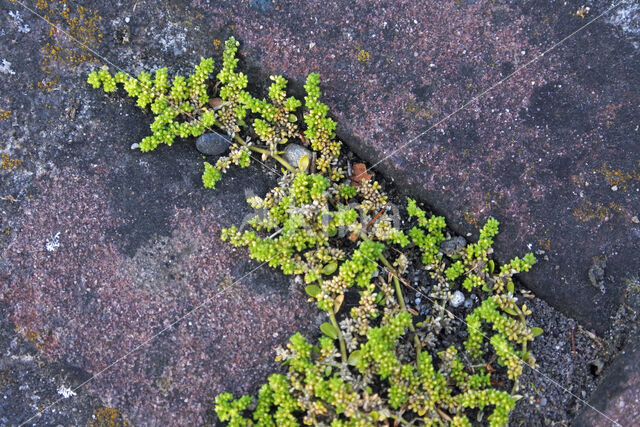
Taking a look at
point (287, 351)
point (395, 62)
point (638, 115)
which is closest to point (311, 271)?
point (287, 351)

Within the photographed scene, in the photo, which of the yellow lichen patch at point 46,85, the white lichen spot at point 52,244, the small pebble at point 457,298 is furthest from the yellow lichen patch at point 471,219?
the yellow lichen patch at point 46,85

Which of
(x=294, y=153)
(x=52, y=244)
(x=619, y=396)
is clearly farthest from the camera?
(x=294, y=153)

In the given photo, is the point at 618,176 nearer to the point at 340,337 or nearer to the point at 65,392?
the point at 340,337

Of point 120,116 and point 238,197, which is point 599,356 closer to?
point 238,197

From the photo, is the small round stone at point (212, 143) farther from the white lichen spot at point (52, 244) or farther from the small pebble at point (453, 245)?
the small pebble at point (453, 245)

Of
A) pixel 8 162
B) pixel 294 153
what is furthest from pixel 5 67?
pixel 294 153

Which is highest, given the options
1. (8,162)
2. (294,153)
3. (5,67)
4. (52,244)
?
(294,153)
